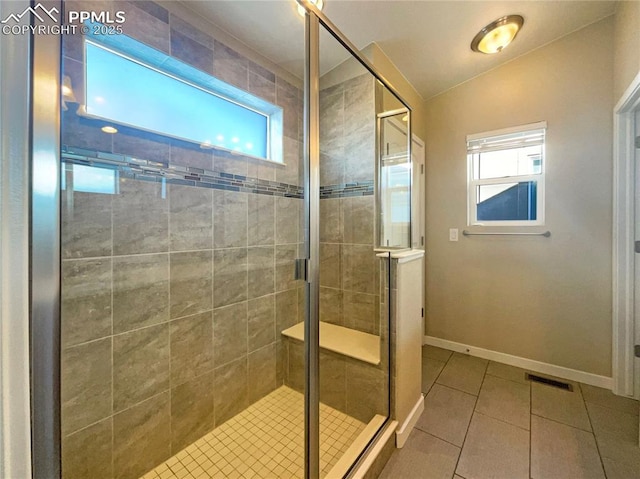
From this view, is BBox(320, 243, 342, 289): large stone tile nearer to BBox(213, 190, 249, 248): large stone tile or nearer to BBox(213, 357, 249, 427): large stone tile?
BBox(213, 190, 249, 248): large stone tile

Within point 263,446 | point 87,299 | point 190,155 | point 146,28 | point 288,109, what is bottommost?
point 263,446

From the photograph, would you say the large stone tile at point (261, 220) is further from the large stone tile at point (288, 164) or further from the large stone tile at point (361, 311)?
the large stone tile at point (361, 311)

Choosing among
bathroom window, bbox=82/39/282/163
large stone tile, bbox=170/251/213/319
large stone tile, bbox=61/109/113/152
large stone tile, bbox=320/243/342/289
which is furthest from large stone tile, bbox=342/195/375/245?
large stone tile, bbox=61/109/113/152

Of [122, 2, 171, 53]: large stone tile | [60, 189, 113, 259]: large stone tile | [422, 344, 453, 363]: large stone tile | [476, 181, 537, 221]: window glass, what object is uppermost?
[122, 2, 171, 53]: large stone tile

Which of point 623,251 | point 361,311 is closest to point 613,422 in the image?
point 623,251

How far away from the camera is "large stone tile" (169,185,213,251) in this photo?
4.73ft

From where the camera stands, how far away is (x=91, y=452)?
45.9 inches

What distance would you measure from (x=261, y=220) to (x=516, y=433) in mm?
2095

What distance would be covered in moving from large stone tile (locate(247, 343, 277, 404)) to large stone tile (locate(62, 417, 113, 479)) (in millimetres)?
778

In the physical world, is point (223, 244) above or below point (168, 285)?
above

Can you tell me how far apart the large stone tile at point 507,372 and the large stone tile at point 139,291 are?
255cm

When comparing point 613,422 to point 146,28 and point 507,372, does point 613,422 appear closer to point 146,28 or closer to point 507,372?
point 507,372

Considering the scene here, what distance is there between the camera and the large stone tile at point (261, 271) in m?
1.84

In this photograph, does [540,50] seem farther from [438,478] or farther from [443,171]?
[438,478]
